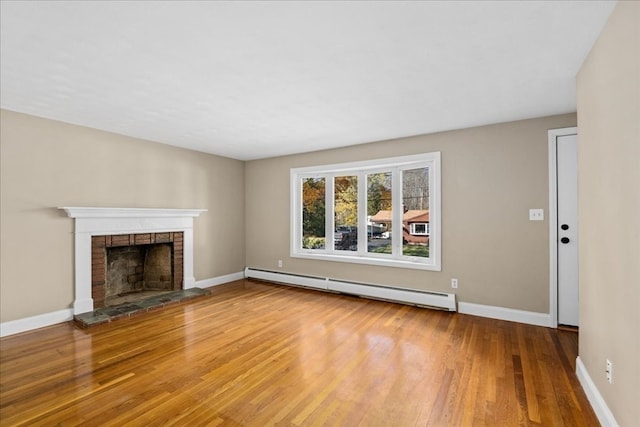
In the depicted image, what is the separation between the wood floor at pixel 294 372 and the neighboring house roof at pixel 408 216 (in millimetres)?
1288

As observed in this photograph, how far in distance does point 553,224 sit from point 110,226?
534cm

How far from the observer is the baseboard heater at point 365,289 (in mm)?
3852

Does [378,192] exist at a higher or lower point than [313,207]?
higher

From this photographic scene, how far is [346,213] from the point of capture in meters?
4.94

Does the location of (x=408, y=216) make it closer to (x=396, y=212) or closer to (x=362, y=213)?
(x=396, y=212)

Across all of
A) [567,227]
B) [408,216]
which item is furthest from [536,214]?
[408,216]

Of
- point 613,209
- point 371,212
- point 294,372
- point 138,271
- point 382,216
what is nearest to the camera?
point 613,209

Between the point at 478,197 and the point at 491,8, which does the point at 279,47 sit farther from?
the point at 478,197

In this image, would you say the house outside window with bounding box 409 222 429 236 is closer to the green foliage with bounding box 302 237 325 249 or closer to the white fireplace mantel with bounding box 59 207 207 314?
the green foliage with bounding box 302 237 325 249

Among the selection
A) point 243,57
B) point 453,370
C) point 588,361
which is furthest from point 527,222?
point 243,57

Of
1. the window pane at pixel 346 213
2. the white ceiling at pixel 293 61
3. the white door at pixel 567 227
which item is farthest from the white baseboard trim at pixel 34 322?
the white door at pixel 567 227

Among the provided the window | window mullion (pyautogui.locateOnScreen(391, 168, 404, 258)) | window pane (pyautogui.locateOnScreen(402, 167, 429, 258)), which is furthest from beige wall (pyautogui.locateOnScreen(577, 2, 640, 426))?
window mullion (pyautogui.locateOnScreen(391, 168, 404, 258))

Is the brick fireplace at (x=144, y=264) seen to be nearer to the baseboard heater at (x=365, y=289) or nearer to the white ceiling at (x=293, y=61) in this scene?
the baseboard heater at (x=365, y=289)

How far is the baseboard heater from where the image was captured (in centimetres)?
385
